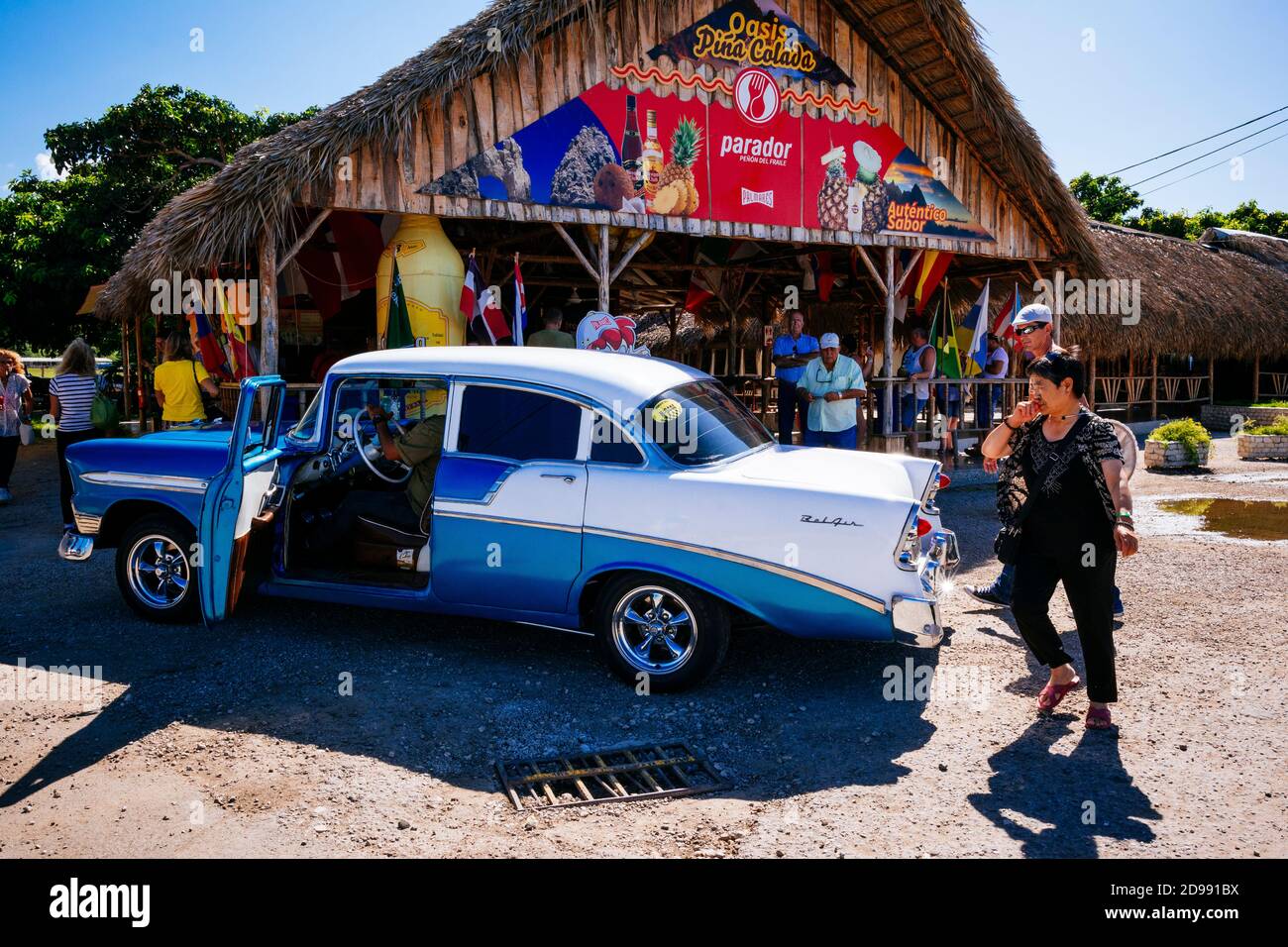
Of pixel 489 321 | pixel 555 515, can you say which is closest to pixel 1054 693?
pixel 555 515

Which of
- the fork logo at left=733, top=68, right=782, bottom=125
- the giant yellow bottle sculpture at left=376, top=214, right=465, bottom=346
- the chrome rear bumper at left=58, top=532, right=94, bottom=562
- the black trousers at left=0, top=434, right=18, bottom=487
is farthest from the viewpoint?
the black trousers at left=0, top=434, right=18, bottom=487

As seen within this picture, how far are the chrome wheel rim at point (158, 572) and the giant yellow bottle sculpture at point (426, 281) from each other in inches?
160

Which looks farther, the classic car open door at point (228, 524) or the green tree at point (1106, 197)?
the green tree at point (1106, 197)

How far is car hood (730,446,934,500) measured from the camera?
472cm

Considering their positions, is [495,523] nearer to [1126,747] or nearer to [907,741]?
[907,741]

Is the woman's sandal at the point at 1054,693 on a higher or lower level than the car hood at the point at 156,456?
lower

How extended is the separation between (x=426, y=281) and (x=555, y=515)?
548 centimetres

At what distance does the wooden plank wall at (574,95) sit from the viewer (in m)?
9.34

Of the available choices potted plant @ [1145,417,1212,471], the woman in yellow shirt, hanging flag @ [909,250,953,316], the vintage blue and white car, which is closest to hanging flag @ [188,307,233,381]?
the woman in yellow shirt

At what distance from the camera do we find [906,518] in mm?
4430

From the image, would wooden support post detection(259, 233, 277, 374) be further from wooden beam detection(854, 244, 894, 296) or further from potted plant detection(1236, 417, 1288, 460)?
potted plant detection(1236, 417, 1288, 460)

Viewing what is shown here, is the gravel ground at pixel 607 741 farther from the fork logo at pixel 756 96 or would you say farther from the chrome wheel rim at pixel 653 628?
the fork logo at pixel 756 96

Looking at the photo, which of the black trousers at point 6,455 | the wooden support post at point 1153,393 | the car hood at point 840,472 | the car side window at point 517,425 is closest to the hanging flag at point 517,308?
the car side window at point 517,425

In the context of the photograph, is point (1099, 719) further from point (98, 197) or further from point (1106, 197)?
point (1106, 197)
